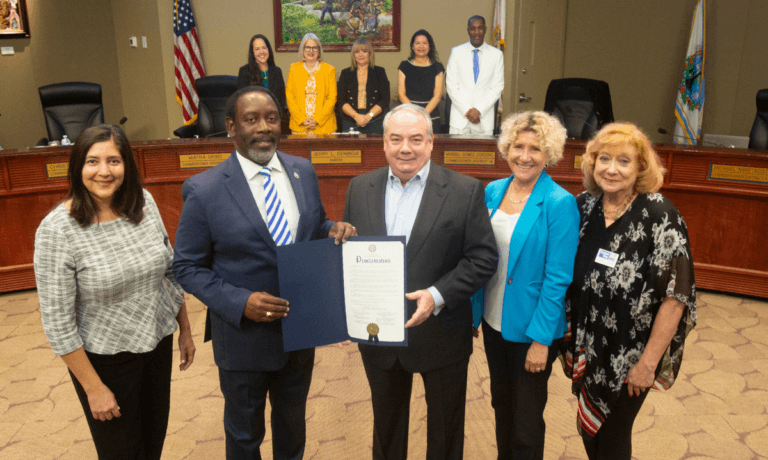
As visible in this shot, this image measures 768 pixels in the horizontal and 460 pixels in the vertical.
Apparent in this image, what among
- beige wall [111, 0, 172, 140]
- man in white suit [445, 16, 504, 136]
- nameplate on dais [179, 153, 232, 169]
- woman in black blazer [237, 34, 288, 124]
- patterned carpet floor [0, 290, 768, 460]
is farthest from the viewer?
beige wall [111, 0, 172, 140]

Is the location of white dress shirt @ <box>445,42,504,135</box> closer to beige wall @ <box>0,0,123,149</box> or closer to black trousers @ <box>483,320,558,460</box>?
black trousers @ <box>483,320,558,460</box>

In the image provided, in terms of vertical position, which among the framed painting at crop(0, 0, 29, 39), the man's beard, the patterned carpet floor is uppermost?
the framed painting at crop(0, 0, 29, 39)

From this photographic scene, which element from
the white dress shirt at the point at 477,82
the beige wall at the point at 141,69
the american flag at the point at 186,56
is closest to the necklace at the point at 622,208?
the white dress shirt at the point at 477,82

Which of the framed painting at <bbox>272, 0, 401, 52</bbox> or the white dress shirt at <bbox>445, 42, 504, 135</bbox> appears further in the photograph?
the framed painting at <bbox>272, 0, 401, 52</bbox>

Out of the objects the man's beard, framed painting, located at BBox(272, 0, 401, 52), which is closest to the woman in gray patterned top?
the man's beard

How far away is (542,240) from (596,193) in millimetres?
285

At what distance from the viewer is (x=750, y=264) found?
3.70 metres

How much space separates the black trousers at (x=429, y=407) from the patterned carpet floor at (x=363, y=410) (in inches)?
19.5

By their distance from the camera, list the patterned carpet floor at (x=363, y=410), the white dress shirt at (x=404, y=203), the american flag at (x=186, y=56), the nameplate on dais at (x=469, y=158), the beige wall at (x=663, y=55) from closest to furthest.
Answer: the white dress shirt at (x=404, y=203), the patterned carpet floor at (x=363, y=410), the nameplate on dais at (x=469, y=158), the beige wall at (x=663, y=55), the american flag at (x=186, y=56)

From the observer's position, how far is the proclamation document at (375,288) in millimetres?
1484

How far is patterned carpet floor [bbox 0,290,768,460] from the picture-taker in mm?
2227

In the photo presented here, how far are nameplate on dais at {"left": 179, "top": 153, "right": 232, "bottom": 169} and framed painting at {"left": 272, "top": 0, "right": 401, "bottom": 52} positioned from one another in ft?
10.4

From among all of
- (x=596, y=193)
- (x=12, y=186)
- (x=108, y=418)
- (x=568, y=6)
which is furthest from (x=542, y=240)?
(x=568, y=6)

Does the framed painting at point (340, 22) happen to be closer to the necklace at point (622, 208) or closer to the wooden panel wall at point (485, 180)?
the wooden panel wall at point (485, 180)
